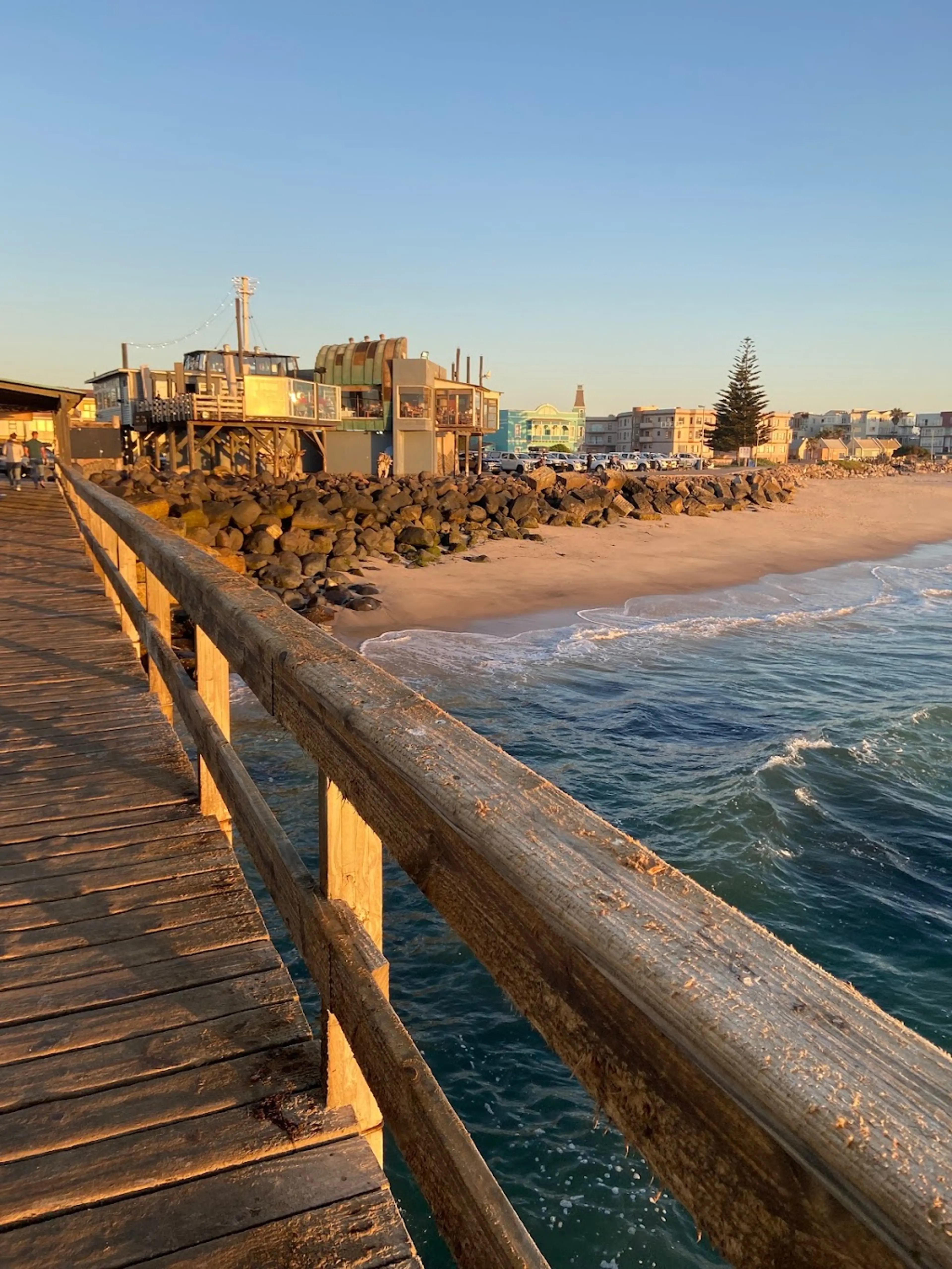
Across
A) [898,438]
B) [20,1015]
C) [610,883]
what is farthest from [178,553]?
[898,438]

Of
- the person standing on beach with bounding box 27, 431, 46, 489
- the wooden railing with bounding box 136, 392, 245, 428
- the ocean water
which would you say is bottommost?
the ocean water

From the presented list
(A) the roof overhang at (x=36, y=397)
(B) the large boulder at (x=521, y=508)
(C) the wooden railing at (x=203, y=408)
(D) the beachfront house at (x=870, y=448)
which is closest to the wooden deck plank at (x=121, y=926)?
(A) the roof overhang at (x=36, y=397)

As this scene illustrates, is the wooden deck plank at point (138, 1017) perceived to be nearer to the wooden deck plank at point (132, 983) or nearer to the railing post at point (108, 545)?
the wooden deck plank at point (132, 983)

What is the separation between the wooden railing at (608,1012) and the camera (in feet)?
2.30

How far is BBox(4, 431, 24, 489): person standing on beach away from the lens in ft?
82.1

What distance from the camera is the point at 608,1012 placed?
3.06 feet

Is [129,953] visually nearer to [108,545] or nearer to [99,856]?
[99,856]

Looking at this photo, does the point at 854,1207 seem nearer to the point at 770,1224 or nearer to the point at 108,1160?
the point at 770,1224

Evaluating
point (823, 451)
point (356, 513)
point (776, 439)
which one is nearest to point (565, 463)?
point (356, 513)

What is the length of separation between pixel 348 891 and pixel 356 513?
2528cm

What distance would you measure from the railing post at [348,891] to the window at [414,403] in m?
42.3

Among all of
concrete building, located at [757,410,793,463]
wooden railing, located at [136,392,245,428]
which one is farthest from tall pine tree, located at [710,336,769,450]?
wooden railing, located at [136,392,245,428]

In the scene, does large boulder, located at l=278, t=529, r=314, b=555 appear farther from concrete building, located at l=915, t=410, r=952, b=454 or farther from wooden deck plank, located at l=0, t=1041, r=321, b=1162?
concrete building, located at l=915, t=410, r=952, b=454

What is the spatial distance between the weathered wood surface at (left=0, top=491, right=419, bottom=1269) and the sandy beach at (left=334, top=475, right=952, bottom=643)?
13258mm
